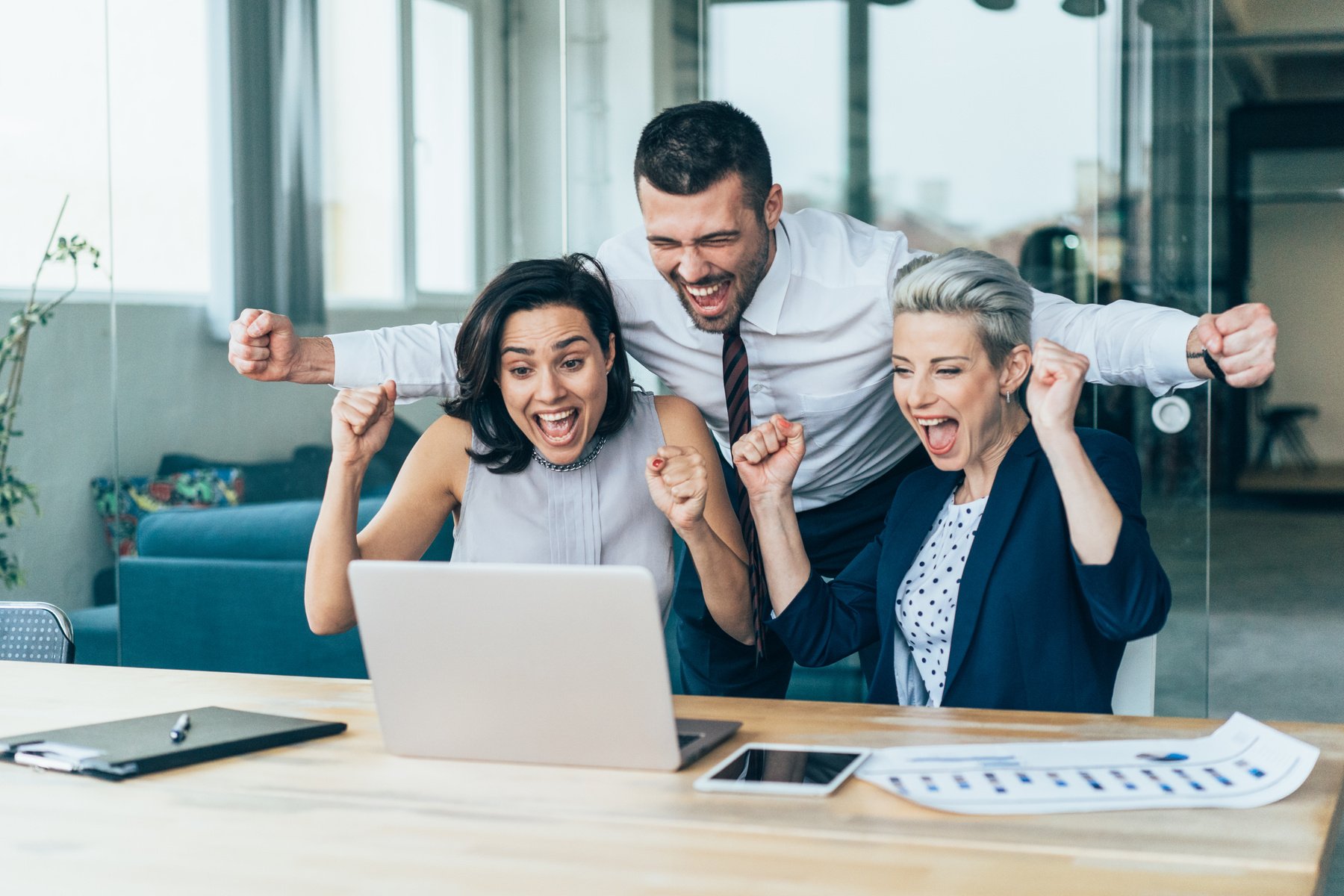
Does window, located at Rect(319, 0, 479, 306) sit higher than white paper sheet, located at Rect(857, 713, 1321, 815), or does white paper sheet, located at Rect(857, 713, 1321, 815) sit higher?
window, located at Rect(319, 0, 479, 306)

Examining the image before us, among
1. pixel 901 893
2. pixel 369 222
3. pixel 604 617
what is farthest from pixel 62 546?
pixel 901 893

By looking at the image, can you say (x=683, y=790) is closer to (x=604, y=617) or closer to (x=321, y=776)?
(x=604, y=617)

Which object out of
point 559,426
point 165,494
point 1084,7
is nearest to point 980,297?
point 559,426

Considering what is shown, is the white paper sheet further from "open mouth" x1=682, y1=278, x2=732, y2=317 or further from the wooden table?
"open mouth" x1=682, y1=278, x2=732, y2=317

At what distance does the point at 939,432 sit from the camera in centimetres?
204

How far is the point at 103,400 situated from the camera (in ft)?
13.5

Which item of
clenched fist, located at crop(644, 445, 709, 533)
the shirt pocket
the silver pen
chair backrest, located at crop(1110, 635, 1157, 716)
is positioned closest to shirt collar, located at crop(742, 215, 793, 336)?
the shirt pocket

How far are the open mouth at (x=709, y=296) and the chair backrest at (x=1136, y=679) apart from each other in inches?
34.7

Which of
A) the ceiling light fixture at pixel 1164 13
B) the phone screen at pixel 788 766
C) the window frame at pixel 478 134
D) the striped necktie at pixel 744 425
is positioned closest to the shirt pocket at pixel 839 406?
the striped necktie at pixel 744 425

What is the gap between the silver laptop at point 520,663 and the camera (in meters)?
1.31

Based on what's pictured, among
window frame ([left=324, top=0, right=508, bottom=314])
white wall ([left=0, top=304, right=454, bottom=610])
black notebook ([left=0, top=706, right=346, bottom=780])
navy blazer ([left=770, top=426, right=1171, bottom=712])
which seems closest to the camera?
black notebook ([left=0, top=706, right=346, bottom=780])

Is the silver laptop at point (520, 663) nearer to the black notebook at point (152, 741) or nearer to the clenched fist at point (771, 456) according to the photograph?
the black notebook at point (152, 741)

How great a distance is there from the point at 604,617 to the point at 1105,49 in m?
2.60

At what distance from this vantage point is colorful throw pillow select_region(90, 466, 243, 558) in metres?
4.07
